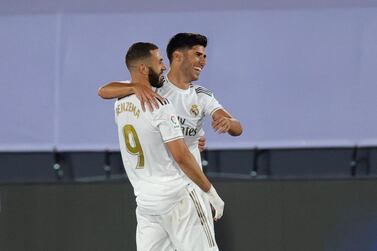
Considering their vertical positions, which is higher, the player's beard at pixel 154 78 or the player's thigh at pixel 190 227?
the player's beard at pixel 154 78

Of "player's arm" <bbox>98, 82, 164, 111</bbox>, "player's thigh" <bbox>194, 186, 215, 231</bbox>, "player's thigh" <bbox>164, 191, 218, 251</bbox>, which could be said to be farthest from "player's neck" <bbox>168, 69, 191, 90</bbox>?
"player's thigh" <bbox>164, 191, 218, 251</bbox>

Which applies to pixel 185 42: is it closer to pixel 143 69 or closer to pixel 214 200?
pixel 143 69

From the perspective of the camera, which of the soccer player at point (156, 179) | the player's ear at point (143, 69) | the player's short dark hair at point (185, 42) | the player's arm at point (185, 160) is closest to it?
the player's arm at point (185, 160)

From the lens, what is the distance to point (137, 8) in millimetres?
8188

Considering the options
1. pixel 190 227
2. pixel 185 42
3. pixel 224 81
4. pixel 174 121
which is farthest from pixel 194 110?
pixel 224 81

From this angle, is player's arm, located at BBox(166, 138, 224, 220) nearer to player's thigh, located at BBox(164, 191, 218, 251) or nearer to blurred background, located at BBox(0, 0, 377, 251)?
player's thigh, located at BBox(164, 191, 218, 251)

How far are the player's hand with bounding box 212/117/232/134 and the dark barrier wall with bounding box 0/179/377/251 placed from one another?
3.47ft

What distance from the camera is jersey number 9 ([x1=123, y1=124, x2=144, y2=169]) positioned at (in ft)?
19.2

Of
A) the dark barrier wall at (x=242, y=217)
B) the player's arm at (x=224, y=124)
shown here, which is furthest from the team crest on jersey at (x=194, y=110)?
the dark barrier wall at (x=242, y=217)

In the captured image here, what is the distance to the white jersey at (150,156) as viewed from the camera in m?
5.78

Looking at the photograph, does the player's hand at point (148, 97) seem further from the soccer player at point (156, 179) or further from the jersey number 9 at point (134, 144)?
the jersey number 9 at point (134, 144)

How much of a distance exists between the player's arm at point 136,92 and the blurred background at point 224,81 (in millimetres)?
1706

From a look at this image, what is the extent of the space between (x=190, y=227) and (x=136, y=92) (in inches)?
29.1

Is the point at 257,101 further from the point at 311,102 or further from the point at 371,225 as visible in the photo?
the point at 371,225
